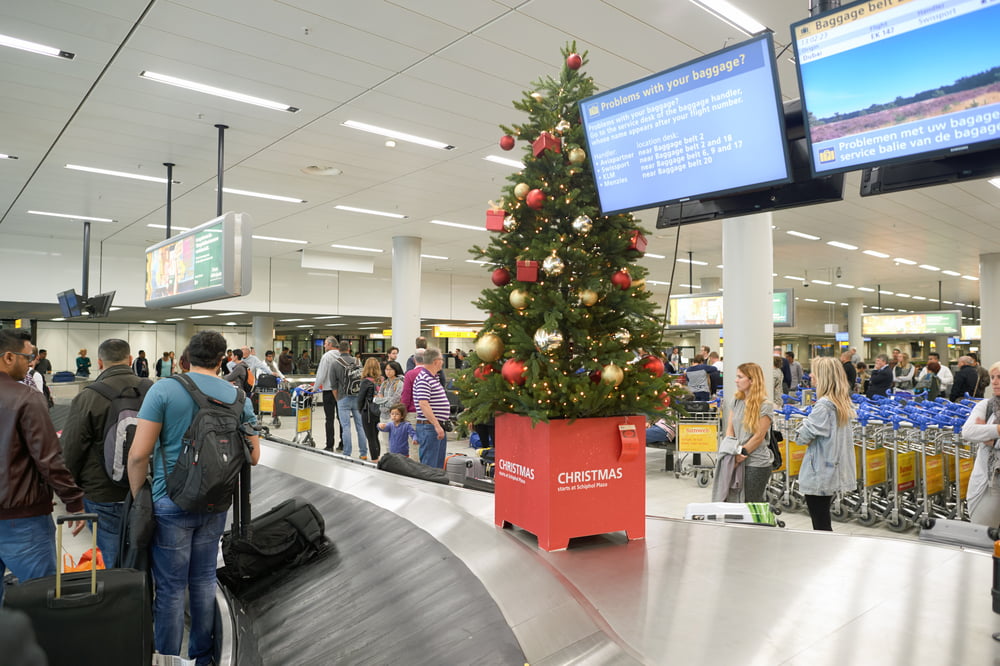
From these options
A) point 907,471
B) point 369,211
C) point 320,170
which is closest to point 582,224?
point 907,471

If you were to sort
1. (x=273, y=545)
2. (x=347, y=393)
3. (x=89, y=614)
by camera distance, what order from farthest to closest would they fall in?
(x=347, y=393) → (x=273, y=545) → (x=89, y=614)

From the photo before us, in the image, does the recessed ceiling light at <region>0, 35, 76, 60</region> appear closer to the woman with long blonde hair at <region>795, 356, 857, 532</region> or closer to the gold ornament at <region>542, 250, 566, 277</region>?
the gold ornament at <region>542, 250, 566, 277</region>

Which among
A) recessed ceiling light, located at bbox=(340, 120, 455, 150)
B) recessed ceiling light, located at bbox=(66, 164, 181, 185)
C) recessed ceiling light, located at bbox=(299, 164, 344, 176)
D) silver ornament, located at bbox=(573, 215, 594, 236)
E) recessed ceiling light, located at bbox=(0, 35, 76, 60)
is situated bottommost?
silver ornament, located at bbox=(573, 215, 594, 236)

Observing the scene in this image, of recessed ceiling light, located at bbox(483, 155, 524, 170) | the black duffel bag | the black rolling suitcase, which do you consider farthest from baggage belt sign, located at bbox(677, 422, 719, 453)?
the black rolling suitcase

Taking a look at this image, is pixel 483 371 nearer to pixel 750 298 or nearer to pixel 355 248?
pixel 750 298

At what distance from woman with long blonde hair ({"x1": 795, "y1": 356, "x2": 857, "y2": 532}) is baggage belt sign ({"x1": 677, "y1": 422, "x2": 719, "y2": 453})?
3505 millimetres

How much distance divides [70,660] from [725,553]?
2.90 metres

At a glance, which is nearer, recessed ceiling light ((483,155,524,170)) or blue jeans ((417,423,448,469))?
blue jeans ((417,423,448,469))

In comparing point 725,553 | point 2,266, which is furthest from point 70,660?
point 2,266

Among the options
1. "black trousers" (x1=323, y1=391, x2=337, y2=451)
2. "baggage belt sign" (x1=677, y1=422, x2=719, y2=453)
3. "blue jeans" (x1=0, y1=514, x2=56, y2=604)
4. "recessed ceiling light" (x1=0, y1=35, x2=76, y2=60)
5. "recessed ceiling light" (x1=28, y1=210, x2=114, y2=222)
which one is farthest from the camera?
"recessed ceiling light" (x1=28, y1=210, x2=114, y2=222)

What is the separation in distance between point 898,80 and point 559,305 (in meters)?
1.73

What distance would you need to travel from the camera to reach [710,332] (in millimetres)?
21328

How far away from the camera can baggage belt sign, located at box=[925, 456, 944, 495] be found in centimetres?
639

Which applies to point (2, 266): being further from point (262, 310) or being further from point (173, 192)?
point (173, 192)
